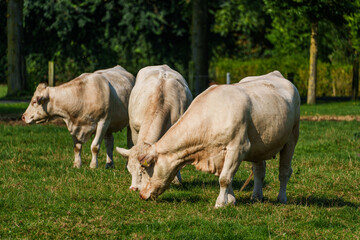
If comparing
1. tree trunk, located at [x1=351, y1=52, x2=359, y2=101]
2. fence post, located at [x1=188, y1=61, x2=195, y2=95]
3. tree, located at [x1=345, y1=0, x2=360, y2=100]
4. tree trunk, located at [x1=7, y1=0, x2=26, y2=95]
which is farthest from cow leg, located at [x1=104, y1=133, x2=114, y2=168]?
tree trunk, located at [x1=351, y1=52, x2=359, y2=101]

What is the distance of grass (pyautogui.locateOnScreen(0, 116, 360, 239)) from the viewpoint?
22.6ft

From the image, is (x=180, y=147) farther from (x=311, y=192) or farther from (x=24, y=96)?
(x=24, y=96)

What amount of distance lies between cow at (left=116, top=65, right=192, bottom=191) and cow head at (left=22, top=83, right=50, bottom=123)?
2154 mm

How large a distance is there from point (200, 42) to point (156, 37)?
8396 millimetres

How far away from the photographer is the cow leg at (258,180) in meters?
8.76

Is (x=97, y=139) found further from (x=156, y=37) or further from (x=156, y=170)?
(x=156, y=37)

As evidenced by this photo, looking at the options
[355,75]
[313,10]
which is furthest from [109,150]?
[355,75]

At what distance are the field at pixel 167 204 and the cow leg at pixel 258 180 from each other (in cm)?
15

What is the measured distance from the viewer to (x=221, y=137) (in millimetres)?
7664

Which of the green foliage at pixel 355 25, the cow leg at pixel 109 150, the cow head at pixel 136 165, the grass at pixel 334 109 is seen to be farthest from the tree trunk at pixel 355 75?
the cow head at pixel 136 165

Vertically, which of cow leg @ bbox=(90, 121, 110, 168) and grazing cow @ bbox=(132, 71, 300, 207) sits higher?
grazing cow @ bbox=(132, 71, 300, 207)

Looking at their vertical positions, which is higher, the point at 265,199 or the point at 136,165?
the point at 136,165

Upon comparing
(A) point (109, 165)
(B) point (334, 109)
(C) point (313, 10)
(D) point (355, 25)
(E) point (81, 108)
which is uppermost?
(C) point (313, 10)

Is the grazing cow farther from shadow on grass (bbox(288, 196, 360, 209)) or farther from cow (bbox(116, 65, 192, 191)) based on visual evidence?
shadow on grass (bbox(288, 196, 360, 209))
